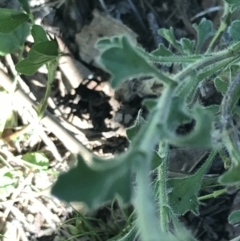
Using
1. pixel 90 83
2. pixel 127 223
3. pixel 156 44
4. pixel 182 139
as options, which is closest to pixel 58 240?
pixel 127 223

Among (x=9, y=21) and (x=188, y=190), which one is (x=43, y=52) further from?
(x=188, y=190)

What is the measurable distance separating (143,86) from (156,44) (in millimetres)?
147

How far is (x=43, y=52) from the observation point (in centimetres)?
134

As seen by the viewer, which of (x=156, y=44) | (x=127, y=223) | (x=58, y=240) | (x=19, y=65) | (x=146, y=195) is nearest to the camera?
(x=146, y=195)

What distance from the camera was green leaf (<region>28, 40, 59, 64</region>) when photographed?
1.31 meters

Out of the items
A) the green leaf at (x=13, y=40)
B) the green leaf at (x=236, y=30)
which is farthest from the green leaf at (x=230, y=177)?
the green leaf at (x=13, y=40)

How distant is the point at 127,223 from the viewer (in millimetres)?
1507

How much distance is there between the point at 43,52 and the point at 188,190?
533 mm

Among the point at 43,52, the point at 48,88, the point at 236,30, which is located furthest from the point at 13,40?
the point at 236,30

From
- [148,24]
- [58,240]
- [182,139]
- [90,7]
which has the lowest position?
[58,240]

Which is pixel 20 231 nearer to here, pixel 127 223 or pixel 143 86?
pixel 127 223

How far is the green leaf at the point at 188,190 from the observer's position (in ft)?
3.55

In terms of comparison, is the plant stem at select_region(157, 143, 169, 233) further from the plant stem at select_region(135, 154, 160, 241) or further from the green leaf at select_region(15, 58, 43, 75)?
the green leaf at select_region(15, 58, 43, 75)

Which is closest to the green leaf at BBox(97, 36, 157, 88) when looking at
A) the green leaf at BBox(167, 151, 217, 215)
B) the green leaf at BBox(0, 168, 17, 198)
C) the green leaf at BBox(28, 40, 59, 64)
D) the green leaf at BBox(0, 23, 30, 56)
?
the green leaf at BBox(167, 151, 217, 215)
